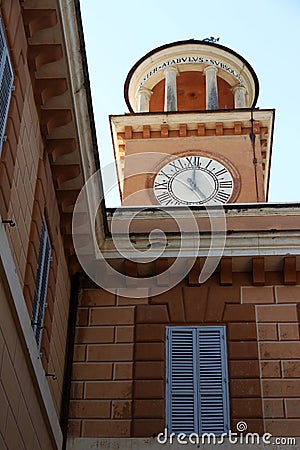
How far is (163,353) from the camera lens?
1141cm

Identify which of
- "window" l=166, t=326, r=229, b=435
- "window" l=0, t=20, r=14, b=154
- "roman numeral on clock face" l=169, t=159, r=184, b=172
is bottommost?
"window" l=166, t=326, r=229, b=435

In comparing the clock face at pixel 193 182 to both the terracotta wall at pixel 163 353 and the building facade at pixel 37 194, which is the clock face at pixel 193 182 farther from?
the building facade at pixel 37 194

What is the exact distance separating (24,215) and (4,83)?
1.51 meters

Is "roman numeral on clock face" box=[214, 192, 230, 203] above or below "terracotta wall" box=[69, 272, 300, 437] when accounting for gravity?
above

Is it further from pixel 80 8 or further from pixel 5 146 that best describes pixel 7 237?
pixel 80 8

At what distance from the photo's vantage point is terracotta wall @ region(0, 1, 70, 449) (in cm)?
807

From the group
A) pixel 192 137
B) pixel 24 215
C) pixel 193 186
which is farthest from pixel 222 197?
pixel 24 215

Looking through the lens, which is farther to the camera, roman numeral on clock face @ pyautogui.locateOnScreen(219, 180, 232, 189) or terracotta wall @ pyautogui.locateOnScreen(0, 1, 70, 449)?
roman numeral on clock face @ pyautogui.locateOnScreen(219, 180, 232, 189)

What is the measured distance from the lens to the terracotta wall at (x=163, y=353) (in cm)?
1072

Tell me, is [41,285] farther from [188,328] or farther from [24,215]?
[188,328]

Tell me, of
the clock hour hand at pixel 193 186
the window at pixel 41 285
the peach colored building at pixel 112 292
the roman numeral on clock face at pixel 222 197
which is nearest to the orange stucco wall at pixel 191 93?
the clock hour hand at pixel 193 186

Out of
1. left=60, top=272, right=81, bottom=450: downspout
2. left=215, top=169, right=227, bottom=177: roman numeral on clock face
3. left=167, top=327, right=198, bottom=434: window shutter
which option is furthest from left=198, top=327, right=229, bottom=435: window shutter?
left=215, top=169, right=227, bottom=177: roman numeral on clock face

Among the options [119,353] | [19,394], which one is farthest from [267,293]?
[19,394]

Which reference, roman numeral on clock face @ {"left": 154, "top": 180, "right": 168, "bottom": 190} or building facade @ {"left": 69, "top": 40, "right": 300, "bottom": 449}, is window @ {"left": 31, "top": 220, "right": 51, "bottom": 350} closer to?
building facade @ {"left": 69, "top": 40, "right": 300, "bottom": 449}
